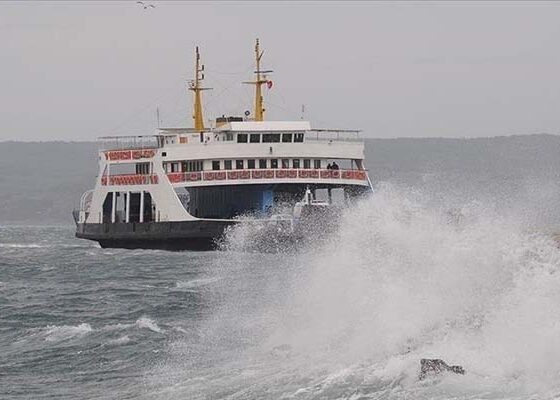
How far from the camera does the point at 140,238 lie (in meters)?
72.8

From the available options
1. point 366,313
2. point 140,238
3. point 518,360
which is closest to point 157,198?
→ point 140,238

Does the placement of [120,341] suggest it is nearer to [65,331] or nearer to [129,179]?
[65,331]

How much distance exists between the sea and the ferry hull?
24904 millimetres

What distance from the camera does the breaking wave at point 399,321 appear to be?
25.0 meters

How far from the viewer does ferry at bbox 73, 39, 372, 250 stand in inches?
2783

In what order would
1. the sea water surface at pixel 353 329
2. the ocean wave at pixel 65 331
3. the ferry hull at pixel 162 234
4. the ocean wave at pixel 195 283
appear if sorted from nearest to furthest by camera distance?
the sea water surface at pixel 353 329 → the ocean wave at pixel 65 331 → the ocean wave at pixel 195 283 → the ferry hull at pixel 162 234

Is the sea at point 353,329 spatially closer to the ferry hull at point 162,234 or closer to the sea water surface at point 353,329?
the sea water surface at point 353,329

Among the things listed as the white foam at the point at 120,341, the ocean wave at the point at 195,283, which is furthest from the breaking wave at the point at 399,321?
the ocean wave at the point at 195,283

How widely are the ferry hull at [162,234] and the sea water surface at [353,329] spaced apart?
2519 centimetres

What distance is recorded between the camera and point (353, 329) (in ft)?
99.8

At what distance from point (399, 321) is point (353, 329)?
1348 millimetres

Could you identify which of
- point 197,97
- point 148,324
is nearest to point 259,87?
point 197,97

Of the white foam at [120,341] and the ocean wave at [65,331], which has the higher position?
the white foam at [120,341]

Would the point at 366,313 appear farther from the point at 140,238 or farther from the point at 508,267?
the point at 140,238
